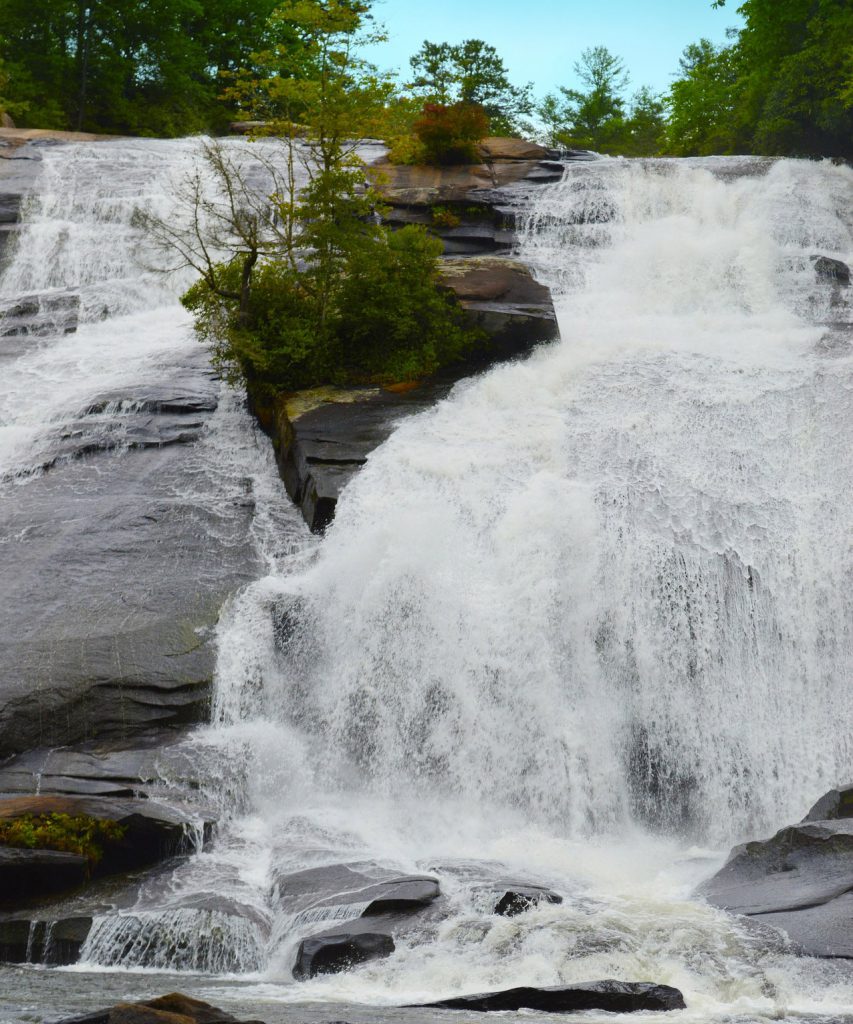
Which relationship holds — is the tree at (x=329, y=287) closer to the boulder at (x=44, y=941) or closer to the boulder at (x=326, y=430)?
the boulder at (x=326, y=430)

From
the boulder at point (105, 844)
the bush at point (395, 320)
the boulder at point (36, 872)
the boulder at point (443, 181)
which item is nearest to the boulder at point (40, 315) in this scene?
the bush at point (395, 320)

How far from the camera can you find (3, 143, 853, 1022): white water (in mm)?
9141

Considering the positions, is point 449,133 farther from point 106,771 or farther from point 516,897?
point 516,897

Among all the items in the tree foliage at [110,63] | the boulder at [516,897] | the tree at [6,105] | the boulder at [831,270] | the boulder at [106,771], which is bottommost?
the boulder at [106,771]

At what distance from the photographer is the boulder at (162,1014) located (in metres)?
6.20

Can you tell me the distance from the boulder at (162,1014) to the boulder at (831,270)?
19.4 m

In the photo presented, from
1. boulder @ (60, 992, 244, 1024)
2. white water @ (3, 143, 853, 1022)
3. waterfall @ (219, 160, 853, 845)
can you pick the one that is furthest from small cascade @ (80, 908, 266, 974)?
waterfall @ (219, 160, 853, 845)

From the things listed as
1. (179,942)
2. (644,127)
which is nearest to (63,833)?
(179,942)

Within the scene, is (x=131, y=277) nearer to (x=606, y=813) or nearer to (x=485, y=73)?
(x=606, y=813)

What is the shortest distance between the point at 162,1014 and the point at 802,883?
5.99 meters

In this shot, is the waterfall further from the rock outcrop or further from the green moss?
the green moss

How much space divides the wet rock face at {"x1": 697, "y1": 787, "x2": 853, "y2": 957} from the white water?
0.32 meters

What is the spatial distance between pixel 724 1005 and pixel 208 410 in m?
13.4

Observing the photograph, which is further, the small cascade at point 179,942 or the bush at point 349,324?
the bush at point 349,324
